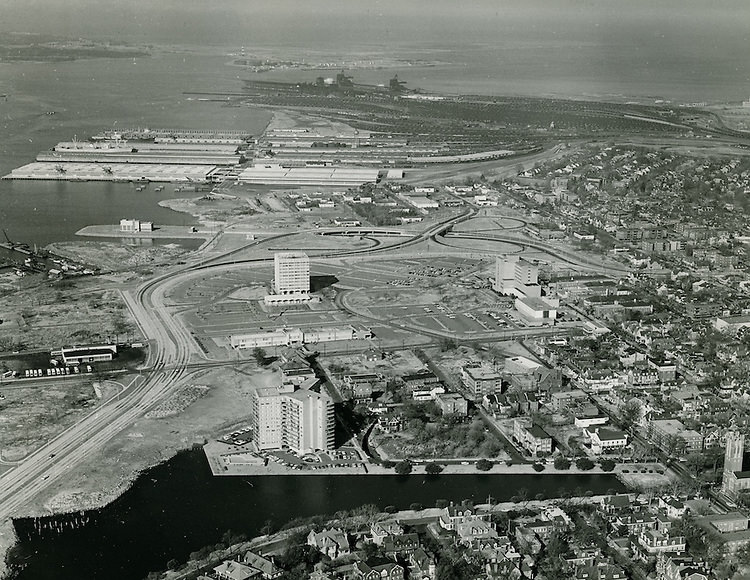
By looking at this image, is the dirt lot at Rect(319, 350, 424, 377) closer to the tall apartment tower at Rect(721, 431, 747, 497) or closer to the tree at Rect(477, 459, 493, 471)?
the tree at Rect(477, 459, 493, 471)

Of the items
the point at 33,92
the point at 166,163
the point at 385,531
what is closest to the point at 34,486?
the point at 385,531

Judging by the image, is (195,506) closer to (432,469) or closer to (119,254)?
(432,469)

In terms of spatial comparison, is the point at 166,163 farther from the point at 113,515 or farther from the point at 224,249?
the point at 113,515

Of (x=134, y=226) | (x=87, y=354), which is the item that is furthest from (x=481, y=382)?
(x=134, y=226)

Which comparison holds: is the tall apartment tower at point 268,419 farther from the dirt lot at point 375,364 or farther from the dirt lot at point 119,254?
the dirt lot at point 119,254

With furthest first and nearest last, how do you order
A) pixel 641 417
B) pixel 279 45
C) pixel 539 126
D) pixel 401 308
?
pixel 279 45 < pixel 539 126 < pixel 401 308 < pixel 641 417
